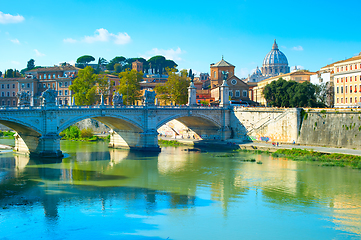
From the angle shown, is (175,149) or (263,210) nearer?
(263,210)

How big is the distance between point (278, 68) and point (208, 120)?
80258 millimetres

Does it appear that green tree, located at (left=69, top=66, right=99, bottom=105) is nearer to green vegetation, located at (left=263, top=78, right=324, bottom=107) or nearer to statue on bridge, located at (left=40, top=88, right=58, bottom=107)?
statue on bridge, located at (left=40, top=88, right=58, bottom=107)

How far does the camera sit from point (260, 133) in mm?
37969

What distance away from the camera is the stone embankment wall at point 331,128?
99.5 ft

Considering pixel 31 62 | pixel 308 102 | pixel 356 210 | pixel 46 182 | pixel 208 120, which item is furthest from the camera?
pixel 31 62

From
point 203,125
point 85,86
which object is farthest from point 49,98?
point 85,86

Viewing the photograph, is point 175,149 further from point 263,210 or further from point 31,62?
point 31,62

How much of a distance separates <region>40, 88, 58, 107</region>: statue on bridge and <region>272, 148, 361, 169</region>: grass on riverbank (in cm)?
1797

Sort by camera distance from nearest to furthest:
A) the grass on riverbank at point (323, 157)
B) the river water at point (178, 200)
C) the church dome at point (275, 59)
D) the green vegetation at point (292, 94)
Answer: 1. the river water at point (178, 200)
2. the grass on riverbank at point (323, 157)
3. the green vegetation at point (292, 94)
4. the church dome at point (275, 59)

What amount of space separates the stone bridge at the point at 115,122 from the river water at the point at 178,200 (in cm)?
215

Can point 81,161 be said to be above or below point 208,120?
below

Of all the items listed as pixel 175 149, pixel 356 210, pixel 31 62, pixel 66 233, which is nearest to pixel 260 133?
pixel 175 149

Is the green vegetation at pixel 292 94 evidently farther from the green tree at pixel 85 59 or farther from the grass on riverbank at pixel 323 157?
the green tree at pixel 85 59

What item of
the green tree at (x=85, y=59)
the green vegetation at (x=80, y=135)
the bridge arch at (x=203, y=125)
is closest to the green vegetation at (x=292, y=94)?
the bridge arch at (x=203, y=125)
